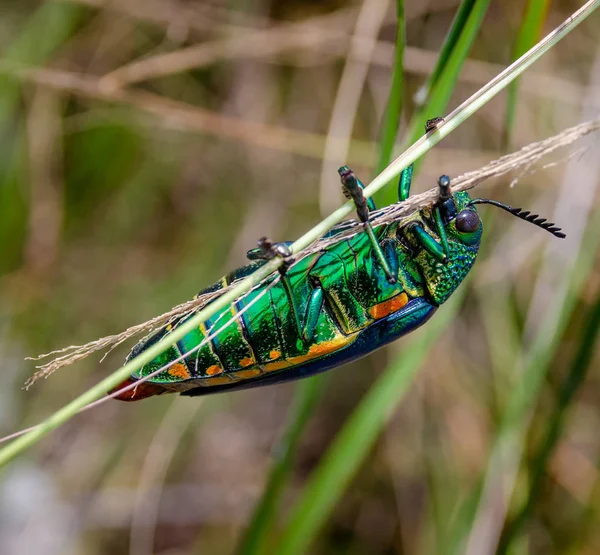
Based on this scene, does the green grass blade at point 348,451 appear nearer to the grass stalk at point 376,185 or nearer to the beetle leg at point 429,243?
the beetle leg at point 429,243

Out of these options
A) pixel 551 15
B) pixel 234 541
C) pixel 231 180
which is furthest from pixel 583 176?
pixel 234 541

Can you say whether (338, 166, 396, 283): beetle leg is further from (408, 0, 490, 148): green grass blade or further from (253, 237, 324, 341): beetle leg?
(408, 0, 490, 148): green grass blade

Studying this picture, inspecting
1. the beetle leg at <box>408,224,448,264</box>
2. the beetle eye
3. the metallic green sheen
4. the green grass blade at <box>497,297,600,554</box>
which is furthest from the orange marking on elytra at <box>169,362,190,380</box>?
the green grass blade at <box>497,297,600,554</box>

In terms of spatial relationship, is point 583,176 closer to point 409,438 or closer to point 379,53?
point 379,53

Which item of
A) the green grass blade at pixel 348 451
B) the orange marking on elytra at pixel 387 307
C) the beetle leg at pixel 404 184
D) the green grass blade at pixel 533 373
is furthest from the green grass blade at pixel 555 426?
the beetle leg at pixel 404 184

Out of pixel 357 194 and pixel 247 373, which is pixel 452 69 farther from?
pixel 247 373

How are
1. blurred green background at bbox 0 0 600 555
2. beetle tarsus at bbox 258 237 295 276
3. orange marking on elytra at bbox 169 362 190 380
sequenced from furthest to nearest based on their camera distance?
1. blurred green background at bbox 0 0 600 555
2. orange marking on elytra at bbox 169 362 190 380
3. beetle tarsus at bbox 258 237 295 276

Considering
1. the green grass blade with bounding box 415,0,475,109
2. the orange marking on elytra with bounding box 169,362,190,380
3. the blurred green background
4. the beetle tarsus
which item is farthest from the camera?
the blurred green background
